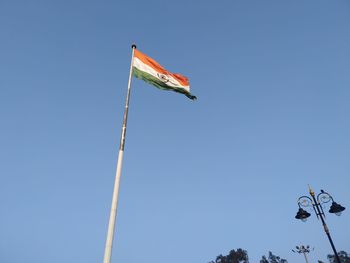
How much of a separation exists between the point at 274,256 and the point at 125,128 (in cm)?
14825

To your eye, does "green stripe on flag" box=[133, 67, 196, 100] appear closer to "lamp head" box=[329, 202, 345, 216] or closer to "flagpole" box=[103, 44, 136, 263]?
"flagpole" box=[103, 44, 136, 263]

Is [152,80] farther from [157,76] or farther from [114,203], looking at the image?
[114,203]

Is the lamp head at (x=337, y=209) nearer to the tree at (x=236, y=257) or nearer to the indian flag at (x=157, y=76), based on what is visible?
the indian flag at (x=157, y=76)

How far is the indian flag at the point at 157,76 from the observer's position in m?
12.2

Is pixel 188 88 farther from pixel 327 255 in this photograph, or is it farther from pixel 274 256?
pixel 327 255

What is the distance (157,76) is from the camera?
12.8 m

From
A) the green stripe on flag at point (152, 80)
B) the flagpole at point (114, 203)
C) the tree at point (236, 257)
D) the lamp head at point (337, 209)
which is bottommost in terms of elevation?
the flagpole at point (114, 203)

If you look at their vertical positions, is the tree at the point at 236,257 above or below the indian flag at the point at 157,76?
above

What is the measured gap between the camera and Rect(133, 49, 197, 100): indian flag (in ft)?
40.1

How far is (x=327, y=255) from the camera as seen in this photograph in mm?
158500

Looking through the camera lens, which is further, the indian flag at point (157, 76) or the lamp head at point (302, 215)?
the lamp head at point (302, 215)

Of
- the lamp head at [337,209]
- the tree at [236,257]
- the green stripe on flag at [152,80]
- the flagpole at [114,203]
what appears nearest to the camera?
the flagpole at [114,203]

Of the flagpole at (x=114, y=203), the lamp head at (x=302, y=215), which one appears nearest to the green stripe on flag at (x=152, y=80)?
the flagpole at (x=114, y=203)

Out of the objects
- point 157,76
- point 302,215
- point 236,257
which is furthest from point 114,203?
point 236,257
